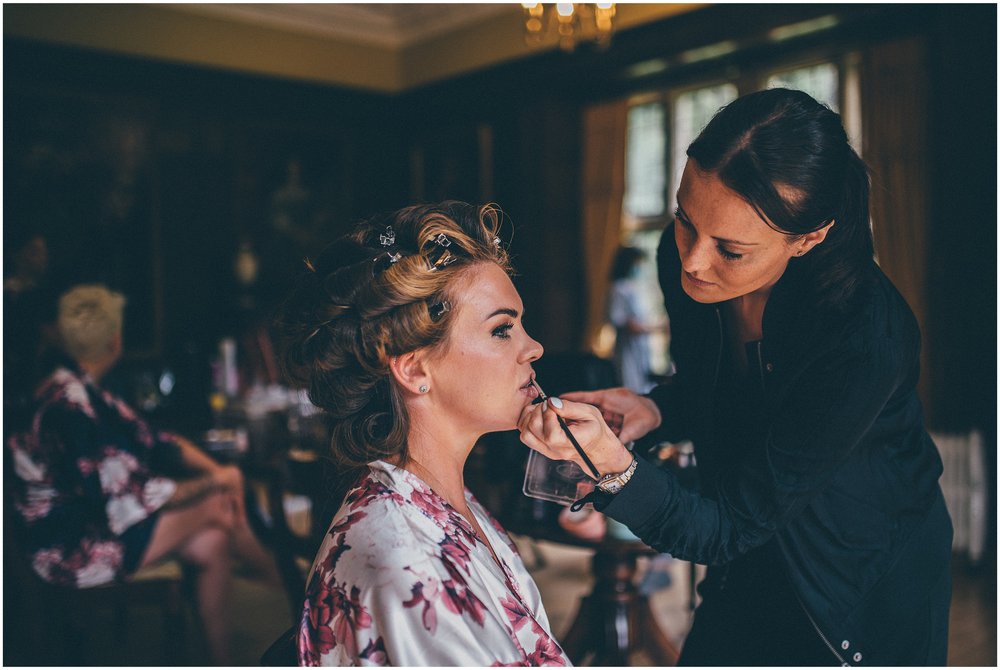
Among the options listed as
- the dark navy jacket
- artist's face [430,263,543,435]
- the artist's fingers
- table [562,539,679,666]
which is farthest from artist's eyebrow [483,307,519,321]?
table [562,539,679,666]

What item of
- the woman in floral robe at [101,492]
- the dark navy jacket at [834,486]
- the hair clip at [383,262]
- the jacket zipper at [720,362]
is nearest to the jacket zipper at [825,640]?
the dark navy jacket at [834,486]

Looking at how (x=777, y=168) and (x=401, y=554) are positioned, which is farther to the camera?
(x=777, y=168)

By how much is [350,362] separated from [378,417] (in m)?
0.10

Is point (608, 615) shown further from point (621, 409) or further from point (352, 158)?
point (352, 158)

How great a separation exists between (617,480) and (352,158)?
6.15 meters

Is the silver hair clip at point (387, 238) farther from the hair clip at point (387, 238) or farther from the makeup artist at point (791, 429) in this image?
the makeup artist at point (791, 429)

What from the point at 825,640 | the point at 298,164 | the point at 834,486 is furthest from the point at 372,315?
the point at 298,164

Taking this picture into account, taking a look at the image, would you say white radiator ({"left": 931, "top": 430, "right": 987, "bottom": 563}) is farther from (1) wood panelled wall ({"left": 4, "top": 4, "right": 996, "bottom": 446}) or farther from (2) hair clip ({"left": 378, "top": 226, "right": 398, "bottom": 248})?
(2) hair clip ({"left": 378, "top": 226, "right": 398, "bottom": 248})

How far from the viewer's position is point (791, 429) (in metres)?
1.24

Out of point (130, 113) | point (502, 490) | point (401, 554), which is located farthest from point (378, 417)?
point (130, 113)

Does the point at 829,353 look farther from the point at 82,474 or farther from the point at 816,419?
the point at 82,474

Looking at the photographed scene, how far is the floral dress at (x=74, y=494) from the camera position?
2.56m

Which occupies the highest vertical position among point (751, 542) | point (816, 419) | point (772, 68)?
point (772, 68)

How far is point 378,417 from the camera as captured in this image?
52.9 inches
